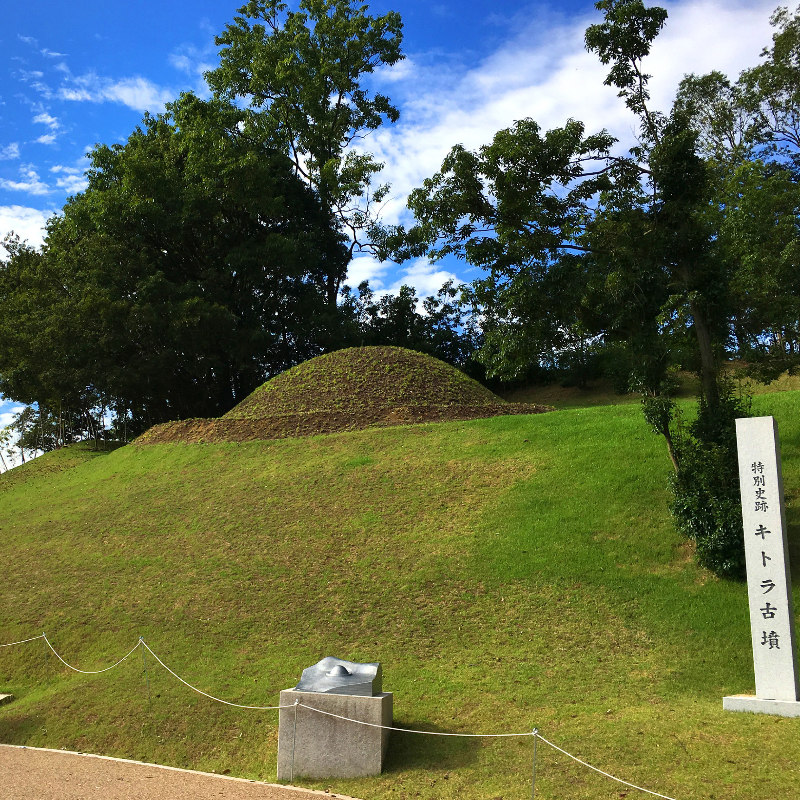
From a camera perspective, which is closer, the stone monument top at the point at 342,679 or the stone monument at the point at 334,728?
the stone monument at the point at 334,728

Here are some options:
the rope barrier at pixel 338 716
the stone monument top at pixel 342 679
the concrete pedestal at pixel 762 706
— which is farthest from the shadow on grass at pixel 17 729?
the concrete pedestal at pixel 762 706

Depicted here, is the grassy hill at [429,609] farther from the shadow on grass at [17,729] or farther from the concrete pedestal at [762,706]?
the concrete pedestal at [762,706]

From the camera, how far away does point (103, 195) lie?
28922 millimetres

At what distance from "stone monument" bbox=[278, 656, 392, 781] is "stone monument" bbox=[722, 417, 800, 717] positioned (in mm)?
3552

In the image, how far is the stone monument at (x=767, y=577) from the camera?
708 centimetres

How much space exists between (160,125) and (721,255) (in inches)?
1174

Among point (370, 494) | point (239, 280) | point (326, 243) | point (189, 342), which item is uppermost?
point (326, 243)

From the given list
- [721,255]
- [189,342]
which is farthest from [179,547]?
[189,342]

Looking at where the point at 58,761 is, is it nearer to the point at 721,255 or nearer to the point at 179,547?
the point at 179,547

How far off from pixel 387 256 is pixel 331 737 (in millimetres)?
29411

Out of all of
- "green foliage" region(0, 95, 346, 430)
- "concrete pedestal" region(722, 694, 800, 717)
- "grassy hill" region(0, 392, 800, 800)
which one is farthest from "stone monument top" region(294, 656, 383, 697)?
"green foliage" region(0, 95, 346, 430)

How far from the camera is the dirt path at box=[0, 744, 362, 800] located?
21.0 feet

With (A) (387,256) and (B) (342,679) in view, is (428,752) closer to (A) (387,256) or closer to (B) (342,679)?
(B) (342,679)

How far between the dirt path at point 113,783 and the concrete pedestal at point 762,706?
3954mm
